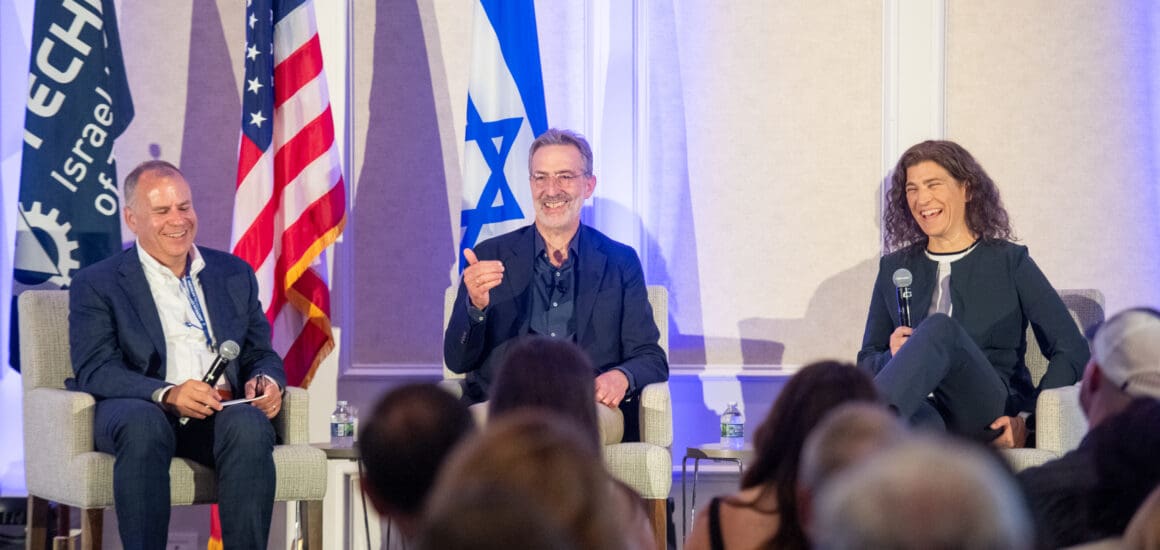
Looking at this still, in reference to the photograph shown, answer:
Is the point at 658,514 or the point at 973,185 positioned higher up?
the point at 973,185

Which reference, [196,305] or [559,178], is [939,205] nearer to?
[559,178]

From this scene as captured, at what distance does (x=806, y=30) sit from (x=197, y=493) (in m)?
2.89

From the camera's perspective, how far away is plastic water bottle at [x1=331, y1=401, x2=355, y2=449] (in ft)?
13.9

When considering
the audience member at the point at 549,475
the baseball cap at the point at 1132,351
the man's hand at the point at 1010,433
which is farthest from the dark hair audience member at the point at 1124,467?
the man's hand at the point at 1010,433

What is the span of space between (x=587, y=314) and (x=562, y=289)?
14 cm

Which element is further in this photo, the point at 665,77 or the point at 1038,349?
the point at 665,77

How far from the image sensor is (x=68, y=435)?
3473 millimetres

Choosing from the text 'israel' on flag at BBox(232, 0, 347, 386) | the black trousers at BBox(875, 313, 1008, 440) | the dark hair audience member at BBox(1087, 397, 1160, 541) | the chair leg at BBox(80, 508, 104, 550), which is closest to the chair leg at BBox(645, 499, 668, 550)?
the black trousers at BBox(875, 313, 1008, 440)

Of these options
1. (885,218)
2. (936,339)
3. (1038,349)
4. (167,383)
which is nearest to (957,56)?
(885,218)

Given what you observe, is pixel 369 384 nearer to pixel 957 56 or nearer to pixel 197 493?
pixel 197 493

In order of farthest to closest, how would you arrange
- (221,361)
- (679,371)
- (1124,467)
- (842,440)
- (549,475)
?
(679,371) → (221,361) → (1124,467) → (842,440) → (549,475)

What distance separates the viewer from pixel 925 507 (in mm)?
963

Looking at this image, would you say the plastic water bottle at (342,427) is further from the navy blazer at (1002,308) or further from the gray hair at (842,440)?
the gray hair at (842,440)

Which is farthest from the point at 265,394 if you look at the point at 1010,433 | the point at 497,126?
the point at 1010,433
